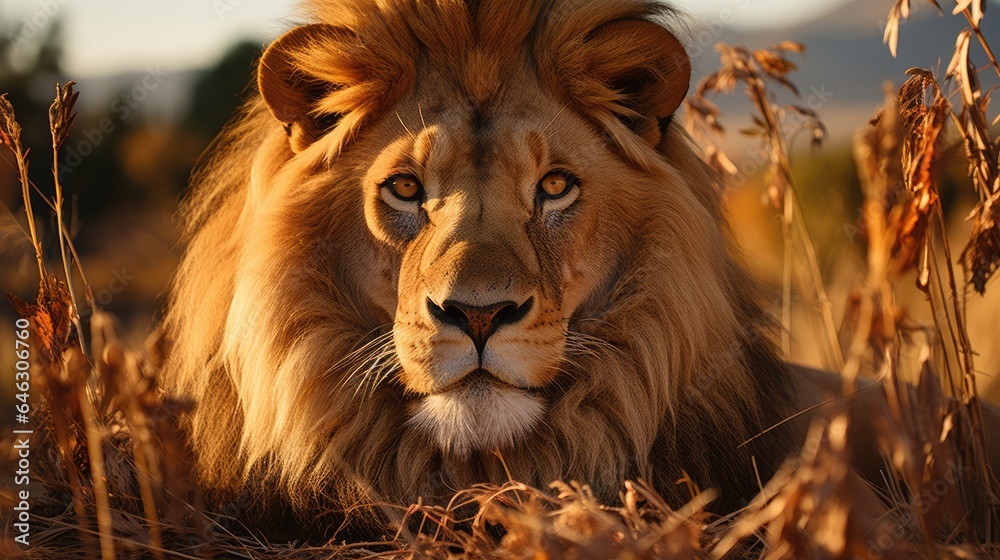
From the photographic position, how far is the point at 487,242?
121 inches

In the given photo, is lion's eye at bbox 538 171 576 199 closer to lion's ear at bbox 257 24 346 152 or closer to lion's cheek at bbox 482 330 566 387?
lion's cheek at bbox 482 330 566 387

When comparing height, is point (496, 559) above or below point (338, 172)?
below

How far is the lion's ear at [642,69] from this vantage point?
3.41m

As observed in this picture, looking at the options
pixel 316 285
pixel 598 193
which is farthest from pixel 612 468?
pixel 316 285

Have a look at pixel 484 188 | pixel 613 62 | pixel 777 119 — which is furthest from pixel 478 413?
pixel 777 119

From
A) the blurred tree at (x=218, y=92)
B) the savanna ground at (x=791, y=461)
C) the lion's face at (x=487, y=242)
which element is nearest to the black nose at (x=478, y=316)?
the lion's face at (x=487, y=242)

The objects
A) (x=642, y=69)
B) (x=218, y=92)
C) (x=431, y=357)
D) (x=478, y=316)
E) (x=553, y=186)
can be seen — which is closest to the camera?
(x=478, y=316)

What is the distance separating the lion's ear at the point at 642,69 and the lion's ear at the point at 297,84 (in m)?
0.89

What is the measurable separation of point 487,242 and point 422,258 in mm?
226

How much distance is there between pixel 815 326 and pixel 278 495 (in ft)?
7.24

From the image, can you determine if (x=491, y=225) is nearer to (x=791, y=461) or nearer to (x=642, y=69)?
(x=642, y=69)

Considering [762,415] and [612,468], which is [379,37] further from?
[762,415]

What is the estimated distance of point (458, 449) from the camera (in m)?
3.14

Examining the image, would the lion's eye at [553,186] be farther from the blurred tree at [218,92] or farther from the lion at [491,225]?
the blurred tree at [218,92]
